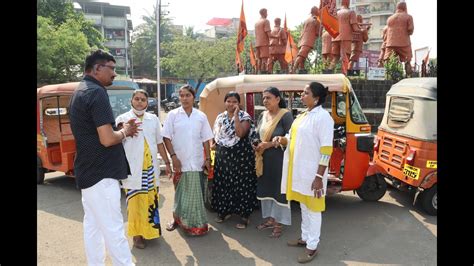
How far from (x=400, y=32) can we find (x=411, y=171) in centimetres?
761

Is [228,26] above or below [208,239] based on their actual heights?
above

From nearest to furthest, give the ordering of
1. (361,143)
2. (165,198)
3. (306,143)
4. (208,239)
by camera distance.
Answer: (306,143) → (208,239) → (361,143) → (165,198)

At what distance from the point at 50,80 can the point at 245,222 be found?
17.6 metres

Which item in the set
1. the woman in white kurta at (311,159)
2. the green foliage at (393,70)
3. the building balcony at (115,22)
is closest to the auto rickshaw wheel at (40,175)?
the woman in white kurta at (311,159)

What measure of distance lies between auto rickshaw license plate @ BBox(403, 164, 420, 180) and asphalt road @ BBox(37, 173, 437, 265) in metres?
0.58

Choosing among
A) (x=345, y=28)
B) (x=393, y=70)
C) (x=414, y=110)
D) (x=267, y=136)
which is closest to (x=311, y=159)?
(x=267, y=136)

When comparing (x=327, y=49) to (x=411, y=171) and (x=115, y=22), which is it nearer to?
(x=411, y=171)

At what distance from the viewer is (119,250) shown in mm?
2725

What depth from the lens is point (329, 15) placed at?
913cm

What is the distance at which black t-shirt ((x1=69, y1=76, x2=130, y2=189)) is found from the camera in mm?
2496

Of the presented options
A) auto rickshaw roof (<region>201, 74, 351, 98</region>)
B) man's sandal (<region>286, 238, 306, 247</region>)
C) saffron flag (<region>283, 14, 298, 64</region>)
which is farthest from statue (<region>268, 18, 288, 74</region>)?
man's sandal (<region>286, 238, 306, 247</region>)

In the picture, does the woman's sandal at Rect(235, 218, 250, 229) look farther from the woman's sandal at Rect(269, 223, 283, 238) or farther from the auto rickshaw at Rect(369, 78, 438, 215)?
the auto rickshaw at Rect(369, 78, 438, 215)
